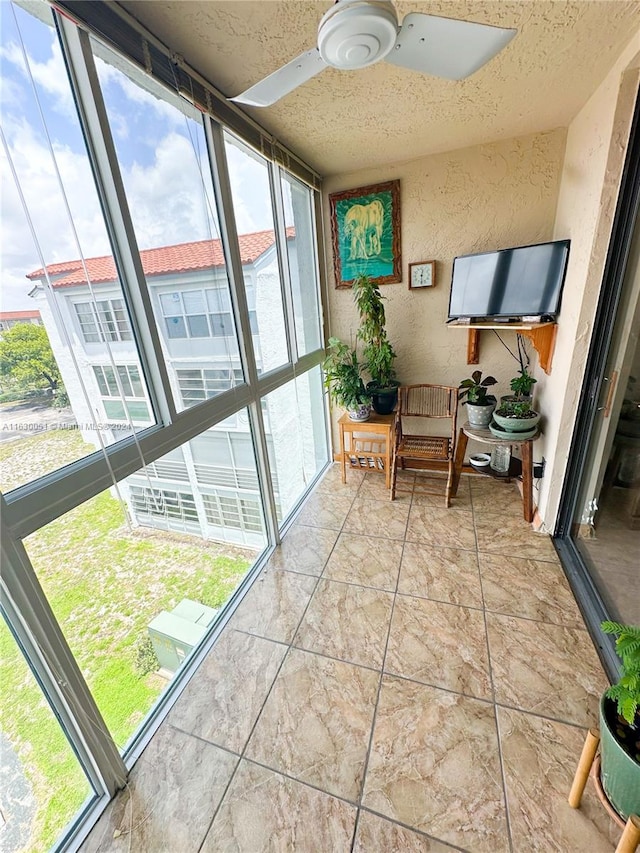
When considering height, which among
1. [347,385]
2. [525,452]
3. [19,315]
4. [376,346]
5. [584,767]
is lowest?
[584,767]

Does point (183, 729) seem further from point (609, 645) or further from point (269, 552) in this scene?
point (609, 645)

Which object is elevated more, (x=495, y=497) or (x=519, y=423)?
(x=519, y=423)

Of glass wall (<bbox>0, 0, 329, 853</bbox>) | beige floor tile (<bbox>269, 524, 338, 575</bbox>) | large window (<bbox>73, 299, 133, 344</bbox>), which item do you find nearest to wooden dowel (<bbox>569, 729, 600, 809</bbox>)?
beige floor tile (<bbox>269, 524, 338, 575</bbox>)

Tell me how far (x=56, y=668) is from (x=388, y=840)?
108 centimetres

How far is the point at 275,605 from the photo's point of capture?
1.77 metres

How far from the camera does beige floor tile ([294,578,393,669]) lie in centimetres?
151

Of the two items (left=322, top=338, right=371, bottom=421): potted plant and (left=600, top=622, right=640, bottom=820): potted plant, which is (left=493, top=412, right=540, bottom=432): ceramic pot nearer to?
(left=322, top=338, right=371, bottom=421): potted plant

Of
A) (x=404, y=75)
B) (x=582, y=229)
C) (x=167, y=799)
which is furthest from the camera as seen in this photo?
(x=582, y=229)

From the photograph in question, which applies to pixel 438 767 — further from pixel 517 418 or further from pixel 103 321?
pixel 103 321

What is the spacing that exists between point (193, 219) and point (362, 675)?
Answer: 211cm

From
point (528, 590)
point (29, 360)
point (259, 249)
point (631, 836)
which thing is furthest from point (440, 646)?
point (259, 249)

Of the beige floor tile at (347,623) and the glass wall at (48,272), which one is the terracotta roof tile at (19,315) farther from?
the beige floor tile at (347,623)

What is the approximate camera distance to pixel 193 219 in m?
1.48

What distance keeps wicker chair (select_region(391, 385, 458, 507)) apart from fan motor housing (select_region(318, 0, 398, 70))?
2.06 metres
